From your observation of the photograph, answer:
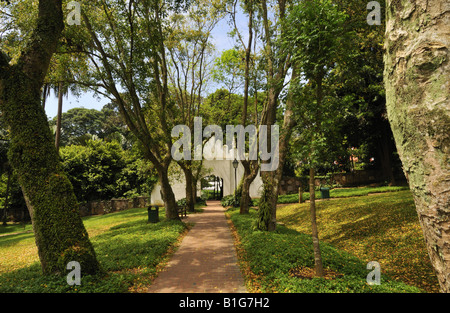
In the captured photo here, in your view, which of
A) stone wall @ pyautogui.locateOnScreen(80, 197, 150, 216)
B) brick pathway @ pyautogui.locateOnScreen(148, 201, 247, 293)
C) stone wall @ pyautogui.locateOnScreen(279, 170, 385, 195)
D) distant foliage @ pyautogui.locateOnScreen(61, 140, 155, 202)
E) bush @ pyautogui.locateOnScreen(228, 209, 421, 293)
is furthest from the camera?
stone wall @ pyautogui.locateOnScreen(279, 170, 385, 195)

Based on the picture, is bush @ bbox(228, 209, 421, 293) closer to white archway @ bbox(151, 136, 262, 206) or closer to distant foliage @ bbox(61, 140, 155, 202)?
white archway @ bbox(151, 136, 262, 206)

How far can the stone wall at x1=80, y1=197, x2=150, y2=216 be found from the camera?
22.5 meters

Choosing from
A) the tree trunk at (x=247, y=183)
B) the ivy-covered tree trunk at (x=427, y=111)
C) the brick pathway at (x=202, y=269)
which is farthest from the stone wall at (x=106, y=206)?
the ivy-covered tree trunk at (x=427, y=111)

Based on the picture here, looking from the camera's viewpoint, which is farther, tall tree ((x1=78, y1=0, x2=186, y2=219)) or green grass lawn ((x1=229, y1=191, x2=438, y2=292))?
tall tree ((x1=78, y1=0, x2=186, y2=219))

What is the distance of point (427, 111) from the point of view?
4.91 feet

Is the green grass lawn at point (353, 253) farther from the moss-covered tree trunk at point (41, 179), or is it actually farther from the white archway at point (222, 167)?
the white archway at point (222, 167)

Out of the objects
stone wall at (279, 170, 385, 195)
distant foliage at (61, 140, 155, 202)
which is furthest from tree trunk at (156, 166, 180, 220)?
stone wall at (279, 170, 385, 195)

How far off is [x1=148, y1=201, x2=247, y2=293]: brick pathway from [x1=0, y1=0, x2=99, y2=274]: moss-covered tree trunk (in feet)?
5.63

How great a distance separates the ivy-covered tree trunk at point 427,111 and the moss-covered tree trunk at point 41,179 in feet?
18.9

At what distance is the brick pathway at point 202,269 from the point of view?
499 cm

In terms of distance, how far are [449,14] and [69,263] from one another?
6.41m
